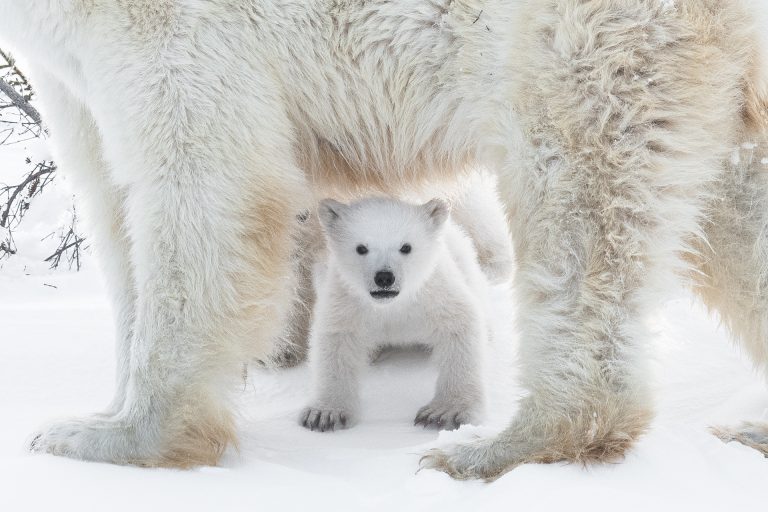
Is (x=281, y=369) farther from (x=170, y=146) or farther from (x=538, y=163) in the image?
(x=538, y=163)

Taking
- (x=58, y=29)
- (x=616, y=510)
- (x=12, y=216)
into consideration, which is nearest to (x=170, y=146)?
(x=58, y=29)

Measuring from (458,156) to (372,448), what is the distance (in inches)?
40.7

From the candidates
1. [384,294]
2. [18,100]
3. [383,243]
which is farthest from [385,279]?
[18,100]

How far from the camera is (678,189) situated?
103 inches

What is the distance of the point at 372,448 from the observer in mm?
3018

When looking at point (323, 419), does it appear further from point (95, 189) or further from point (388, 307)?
point (95, 189)

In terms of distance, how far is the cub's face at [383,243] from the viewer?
3463 mm

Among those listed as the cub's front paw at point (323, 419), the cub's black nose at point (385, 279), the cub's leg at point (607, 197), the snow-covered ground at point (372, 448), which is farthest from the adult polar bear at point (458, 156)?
the cub's front paw at point (323, 419)

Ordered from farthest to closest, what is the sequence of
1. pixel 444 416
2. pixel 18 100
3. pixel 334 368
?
pixel 18 100, pixel 334 368, pixel 444 416

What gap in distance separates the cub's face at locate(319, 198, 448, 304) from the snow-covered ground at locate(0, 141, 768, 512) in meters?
0.50

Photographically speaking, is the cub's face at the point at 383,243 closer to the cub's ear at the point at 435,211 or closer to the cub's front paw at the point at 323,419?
the cub's ear at the point at 435,211

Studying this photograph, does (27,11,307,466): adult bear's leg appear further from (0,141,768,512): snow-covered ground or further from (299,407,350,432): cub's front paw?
(299,407,350,432): cub's front paw

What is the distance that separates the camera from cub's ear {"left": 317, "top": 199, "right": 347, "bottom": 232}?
3666 millimetres

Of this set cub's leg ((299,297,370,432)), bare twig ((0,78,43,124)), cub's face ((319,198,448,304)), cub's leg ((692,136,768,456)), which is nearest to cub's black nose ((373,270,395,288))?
cub's face ((319,198,448,304))
